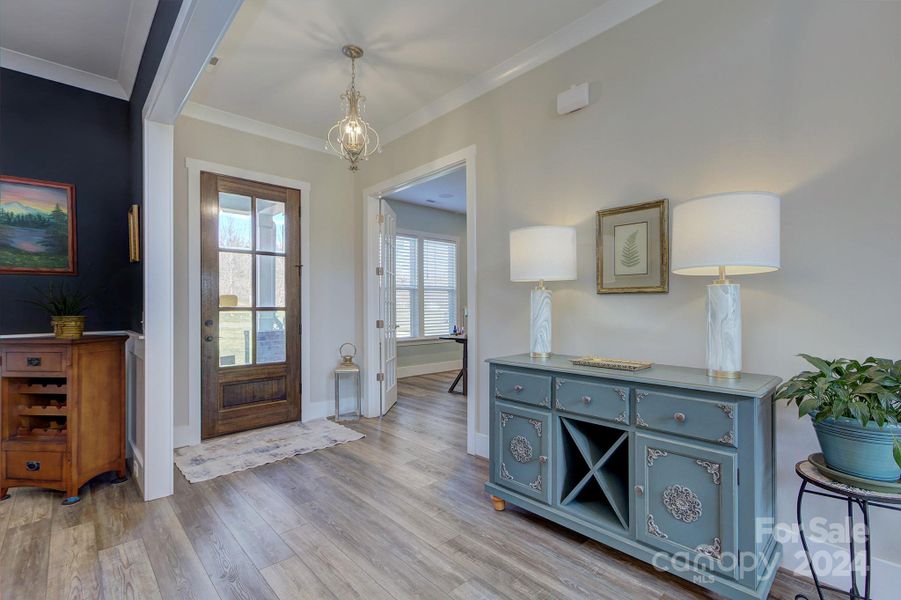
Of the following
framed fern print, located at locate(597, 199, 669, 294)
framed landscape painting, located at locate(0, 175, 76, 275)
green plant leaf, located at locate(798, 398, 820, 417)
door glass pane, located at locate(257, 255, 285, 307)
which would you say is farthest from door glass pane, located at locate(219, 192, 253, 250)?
green plant leaf, located at locate(798, 398, 820, 417)

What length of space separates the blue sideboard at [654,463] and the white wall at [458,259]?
4.44 metres

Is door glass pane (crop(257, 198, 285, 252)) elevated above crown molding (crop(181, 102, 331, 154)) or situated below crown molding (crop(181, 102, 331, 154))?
below

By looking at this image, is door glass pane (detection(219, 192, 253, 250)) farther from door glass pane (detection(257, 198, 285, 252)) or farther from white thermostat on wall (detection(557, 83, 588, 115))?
white thermostat on wall (detection(557, 83, 588, 115))

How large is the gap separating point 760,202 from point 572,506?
163 cm

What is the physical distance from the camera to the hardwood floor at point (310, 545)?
5.73 feet

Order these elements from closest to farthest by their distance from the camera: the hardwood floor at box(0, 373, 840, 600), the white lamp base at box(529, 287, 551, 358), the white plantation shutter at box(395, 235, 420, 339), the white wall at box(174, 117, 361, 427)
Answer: the hardwood floor at box(0, 373, 840, 600) → the white lamp base at box(529, 287, 551, 358) → the white wall at box(174, 117, 361, 427) → the white plantation shutter at box(395, 235, 420, 339)

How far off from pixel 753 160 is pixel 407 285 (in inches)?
210

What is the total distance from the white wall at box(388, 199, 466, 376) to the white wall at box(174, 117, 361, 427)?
2135 mm

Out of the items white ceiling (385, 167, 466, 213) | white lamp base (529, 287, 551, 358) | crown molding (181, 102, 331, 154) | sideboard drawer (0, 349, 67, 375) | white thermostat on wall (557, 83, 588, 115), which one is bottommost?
sideboard drawer (0, 349, 67, 375)

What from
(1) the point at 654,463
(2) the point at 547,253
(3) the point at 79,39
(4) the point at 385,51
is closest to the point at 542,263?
(2) the point at 547,253

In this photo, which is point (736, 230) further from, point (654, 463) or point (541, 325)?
point (541, 325)

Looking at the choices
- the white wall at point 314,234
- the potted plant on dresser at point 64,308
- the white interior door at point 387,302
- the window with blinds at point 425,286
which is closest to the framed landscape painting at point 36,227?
the potted plant on dresser at point 64,308

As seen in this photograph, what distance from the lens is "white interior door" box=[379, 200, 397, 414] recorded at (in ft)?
14.5

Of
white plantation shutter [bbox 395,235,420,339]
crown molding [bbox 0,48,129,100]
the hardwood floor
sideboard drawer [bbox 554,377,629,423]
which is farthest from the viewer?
white plantation shutter [bbox 395,235,420,339]
